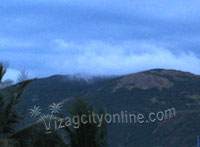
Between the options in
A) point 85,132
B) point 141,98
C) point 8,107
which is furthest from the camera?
point 141,98

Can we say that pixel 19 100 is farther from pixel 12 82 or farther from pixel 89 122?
pixel 89 122

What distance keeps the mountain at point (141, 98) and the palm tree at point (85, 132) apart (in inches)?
1172

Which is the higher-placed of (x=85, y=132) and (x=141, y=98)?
(x=141, y=98)

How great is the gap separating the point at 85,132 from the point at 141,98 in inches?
1841

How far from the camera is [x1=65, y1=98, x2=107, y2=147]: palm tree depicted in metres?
20.6

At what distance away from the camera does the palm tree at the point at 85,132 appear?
67.6 feet

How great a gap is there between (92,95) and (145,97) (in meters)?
7.23

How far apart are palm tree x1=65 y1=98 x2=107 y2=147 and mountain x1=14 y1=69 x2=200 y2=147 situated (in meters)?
29.8

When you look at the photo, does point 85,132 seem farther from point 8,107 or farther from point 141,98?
point 141,98

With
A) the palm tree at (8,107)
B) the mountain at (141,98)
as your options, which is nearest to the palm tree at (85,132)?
the palm tree at (8,107)

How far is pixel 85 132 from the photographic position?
20.7 meters

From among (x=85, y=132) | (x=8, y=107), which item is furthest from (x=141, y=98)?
(x=8, y=107)

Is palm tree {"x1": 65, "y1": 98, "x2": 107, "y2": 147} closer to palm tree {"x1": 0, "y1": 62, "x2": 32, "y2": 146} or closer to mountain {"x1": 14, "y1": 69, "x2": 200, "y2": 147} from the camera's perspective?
palm tree {"x1": 0, "y1": 62, "x2": 32, "y2": 146}

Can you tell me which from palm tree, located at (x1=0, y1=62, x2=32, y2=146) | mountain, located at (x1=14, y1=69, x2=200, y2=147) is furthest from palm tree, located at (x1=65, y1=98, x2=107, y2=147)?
mountain, located at (x1=14, y1=69, x2=200, y2=147)
